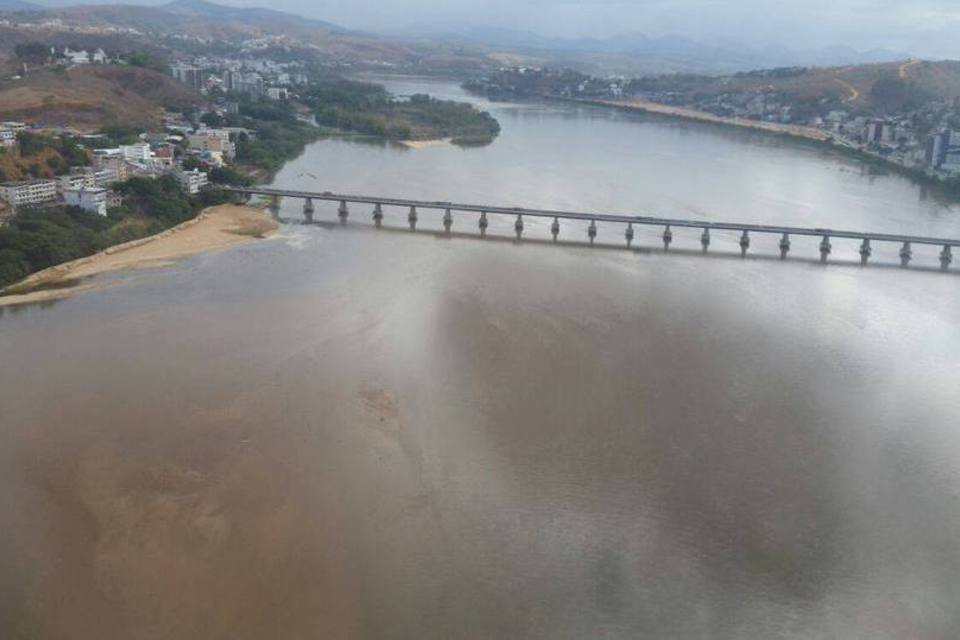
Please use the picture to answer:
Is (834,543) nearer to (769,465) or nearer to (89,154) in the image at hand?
(769,465)

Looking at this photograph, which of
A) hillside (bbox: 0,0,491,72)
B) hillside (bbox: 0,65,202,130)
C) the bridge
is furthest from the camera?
hillside (bbox: 0,0,491,72)

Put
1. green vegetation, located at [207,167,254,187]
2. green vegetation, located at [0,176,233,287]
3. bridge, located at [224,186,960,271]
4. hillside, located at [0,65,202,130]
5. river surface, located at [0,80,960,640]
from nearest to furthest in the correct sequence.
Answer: river surface, located at [0,80,960,640] → green vegetation, located at [0,176,233,287] → bridge, located at [224,186,960,271] → green vegetation, located at [207,167,254,187] → hillside, located at [0,65,202,130]

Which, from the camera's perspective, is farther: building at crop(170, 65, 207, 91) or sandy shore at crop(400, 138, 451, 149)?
building at crop(170, 65, 207, 91)

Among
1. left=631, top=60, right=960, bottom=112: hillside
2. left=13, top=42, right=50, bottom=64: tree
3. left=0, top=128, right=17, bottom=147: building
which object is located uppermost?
left=631, top=60, right=960, bottom=112: hillside

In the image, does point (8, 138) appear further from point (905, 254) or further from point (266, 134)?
point (905, 254)

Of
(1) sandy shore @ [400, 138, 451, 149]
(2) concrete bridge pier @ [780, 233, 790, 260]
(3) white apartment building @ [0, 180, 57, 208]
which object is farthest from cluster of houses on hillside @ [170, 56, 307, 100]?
(2) concrete bridge pier @ [780, 233, 790, 260]

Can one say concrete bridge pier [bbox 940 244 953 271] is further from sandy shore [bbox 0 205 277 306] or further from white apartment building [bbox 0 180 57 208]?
white apartment building [bbox 0 180 57 208]

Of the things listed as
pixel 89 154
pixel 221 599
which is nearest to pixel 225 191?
pixel 89 154

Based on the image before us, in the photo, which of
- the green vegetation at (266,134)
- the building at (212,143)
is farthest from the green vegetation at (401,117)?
the building at (212,143)
